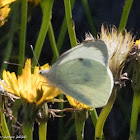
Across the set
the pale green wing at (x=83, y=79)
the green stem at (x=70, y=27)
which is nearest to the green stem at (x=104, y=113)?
the pale green wing at (x=83, y=79)

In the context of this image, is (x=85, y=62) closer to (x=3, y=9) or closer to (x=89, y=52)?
(x=89, y=52)

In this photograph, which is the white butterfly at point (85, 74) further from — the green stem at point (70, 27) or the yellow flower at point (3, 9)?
the yellow flower at point (3, 9)

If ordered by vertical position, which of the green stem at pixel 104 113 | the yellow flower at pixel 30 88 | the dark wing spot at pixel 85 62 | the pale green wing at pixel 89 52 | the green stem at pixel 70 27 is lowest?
the green stem at pixel 104 113

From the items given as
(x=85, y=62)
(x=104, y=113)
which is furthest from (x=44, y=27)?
(x=104, y=113)

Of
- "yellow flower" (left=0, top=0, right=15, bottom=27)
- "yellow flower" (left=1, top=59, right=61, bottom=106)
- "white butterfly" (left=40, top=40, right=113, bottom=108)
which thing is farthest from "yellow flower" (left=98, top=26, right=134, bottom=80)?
"yellow flower" (left=0, top=0, right=15, bottom=27)

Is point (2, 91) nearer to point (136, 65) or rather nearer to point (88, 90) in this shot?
point (88, 90)

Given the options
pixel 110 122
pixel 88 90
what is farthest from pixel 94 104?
pixel 110 122

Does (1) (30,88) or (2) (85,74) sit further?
(2) (85,74)

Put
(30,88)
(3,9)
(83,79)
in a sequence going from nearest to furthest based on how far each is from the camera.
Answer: (30,88), (83,79), (3,9)
